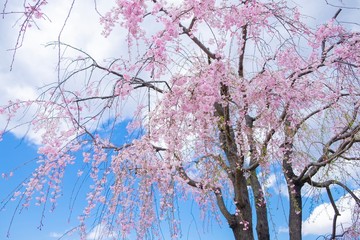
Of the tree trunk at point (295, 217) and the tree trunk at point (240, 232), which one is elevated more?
the tree trunk at point (295, 217)

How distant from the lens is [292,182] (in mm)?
7215

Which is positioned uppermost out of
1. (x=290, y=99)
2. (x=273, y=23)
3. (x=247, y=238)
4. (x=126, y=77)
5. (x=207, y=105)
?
(x=273, y=23)

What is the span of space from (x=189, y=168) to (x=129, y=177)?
3.62ft

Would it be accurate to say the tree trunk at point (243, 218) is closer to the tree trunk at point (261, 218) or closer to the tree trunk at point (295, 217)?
the tree trunk at point (261, 218)

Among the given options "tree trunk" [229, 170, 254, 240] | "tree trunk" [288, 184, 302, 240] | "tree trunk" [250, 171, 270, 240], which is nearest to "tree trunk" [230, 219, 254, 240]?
"tree trunk" [229, 170, 254, 240]

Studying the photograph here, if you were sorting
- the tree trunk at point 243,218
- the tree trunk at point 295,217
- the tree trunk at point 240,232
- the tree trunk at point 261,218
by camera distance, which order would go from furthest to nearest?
the tree trunk at point 295,217
the tree trunk at point 261,218
the tree trunk at point 240,232
the tree trunk at point 243,218

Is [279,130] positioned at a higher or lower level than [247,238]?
higher

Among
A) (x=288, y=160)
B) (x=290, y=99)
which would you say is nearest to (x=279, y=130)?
(x=290, y=99)

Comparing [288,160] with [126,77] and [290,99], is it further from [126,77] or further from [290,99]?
[126,77]

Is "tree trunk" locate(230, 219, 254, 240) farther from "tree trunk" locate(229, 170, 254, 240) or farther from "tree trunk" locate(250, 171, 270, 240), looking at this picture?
"tree trunk" locate(250, 171, 270, 240)

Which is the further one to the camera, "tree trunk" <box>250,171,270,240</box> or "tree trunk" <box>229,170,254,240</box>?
"tree trunk" <box>250,171,270,240</box>

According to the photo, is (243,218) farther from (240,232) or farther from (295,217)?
(295,217)

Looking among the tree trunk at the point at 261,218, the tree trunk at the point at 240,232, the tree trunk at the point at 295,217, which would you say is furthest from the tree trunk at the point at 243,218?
the tree trunk at the point at 295,217

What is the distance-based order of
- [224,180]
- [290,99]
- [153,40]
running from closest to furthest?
[153,40], [290,99], [224,180]
